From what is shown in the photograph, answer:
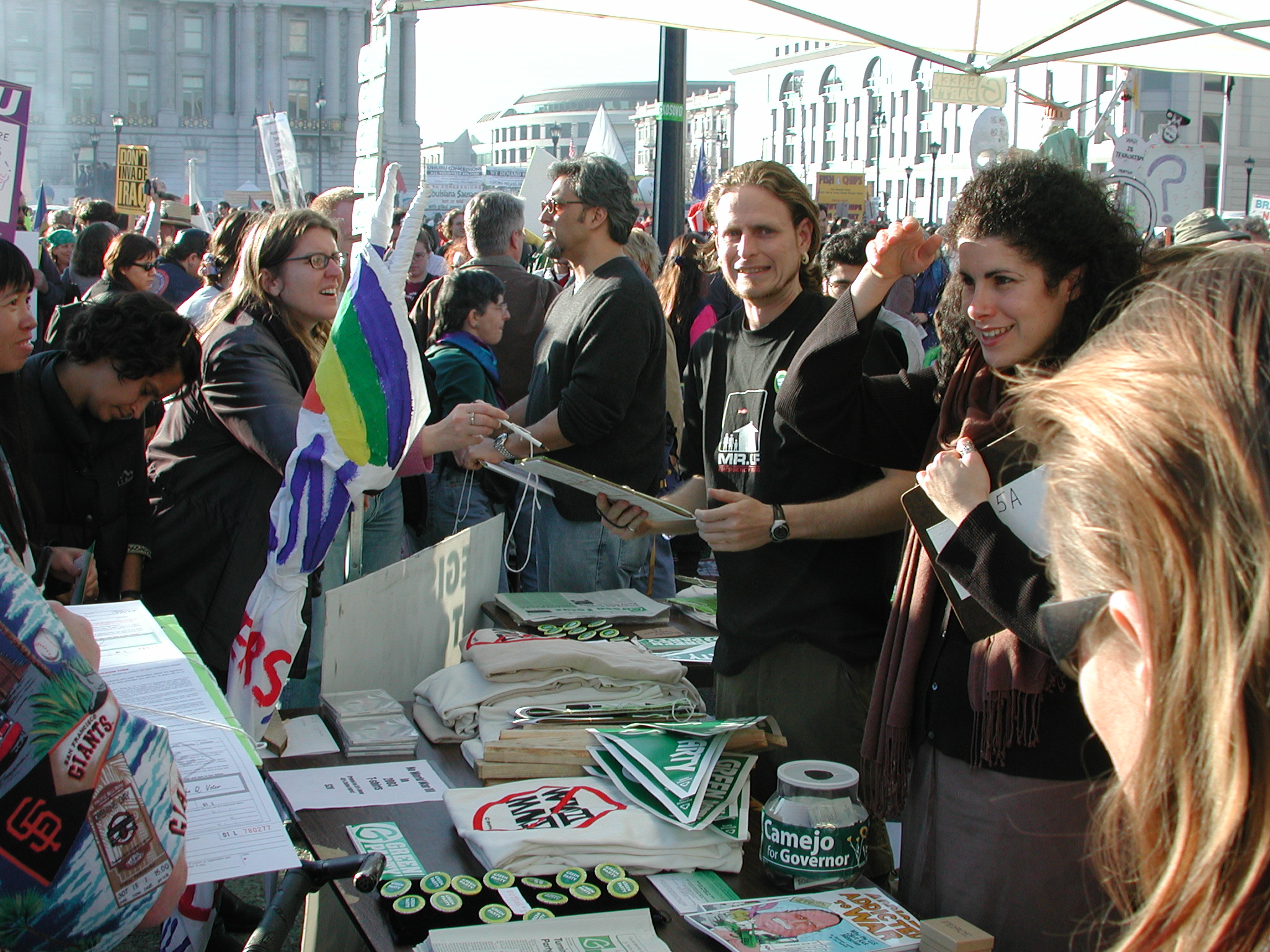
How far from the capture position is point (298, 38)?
245 ft

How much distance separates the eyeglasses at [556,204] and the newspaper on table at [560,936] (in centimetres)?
275

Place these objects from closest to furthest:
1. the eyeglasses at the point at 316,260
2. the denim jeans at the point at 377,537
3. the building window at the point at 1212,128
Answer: the eyeglasses at the point at 316,260
the denim jeans at the point at 377,537
the building window at the point at 1212,128

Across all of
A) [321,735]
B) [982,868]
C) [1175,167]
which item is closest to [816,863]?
[982,868]

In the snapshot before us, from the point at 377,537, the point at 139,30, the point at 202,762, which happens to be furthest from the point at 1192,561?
the point at 139,30

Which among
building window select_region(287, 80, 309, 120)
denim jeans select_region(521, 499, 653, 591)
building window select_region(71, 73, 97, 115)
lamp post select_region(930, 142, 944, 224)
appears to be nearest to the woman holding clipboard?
denim jeans select_region(521, 499, 653, 591)

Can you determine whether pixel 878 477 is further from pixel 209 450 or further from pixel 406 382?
pixel 209 450

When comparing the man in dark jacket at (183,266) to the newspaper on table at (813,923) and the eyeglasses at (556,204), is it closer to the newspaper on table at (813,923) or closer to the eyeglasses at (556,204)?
the eyeglasses at (556,204)

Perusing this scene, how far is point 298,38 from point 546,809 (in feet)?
269

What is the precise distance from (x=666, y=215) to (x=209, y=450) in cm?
485

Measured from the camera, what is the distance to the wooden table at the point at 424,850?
1.63m

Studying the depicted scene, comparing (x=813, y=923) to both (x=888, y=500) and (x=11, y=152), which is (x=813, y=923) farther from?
(x=11, y=152)

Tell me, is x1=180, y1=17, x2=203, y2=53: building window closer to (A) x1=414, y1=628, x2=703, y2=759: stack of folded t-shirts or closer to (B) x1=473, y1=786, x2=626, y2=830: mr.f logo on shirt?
(A) x1=414, y1=628, x2=703, y2=759: stack of folded t-shirts

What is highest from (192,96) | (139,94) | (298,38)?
(298,38)

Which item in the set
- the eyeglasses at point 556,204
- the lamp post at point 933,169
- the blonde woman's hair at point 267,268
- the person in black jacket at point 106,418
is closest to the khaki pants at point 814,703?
the blonde woman's hair at point 267,268
